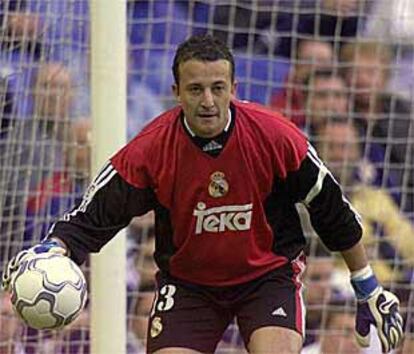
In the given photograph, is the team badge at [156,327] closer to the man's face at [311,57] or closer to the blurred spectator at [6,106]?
the blurred spectator at [6,106]

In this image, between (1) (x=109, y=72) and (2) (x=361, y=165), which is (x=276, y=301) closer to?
(1) (x=109, y=72)

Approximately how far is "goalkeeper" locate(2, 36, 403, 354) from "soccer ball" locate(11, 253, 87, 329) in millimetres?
87

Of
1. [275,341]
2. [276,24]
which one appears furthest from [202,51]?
[276,24]

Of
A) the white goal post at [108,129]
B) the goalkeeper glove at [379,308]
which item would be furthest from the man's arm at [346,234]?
the white goal post at [108,129]

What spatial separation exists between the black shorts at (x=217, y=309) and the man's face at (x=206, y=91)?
0.48 metres

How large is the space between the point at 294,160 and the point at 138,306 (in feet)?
6.58

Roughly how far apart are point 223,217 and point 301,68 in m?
2.11

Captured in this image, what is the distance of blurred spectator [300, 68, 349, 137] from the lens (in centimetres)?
605

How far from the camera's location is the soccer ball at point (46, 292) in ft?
12.6

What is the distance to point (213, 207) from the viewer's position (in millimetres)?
4059

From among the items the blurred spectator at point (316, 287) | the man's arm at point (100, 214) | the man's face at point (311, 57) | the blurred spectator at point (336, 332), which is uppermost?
the man's face at point (311, 57)

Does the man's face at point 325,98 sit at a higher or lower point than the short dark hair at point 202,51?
lower

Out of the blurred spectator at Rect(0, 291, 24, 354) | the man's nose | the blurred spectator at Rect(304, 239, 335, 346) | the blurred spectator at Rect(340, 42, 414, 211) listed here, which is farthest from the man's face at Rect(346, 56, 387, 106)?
the man's nose

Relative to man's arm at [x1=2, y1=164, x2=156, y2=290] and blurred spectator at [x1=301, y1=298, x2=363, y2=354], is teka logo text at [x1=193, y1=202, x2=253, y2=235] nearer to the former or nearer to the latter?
man's arm at [x1=2, y1=164, x2=156, y2=290]
